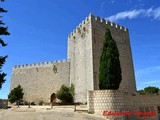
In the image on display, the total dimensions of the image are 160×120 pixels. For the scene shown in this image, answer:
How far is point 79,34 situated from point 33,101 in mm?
13415

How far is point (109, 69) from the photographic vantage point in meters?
14.7

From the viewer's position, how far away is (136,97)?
1669cm

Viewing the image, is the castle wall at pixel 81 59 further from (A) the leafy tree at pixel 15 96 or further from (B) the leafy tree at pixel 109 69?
(A) the leafy tree at pixel 15 96

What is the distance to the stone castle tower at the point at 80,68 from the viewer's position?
66.8ft

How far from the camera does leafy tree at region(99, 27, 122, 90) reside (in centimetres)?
1442

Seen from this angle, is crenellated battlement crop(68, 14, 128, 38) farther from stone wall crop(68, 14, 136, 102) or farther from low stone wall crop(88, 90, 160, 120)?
low stone wall crop(88, 90, 160, 120)

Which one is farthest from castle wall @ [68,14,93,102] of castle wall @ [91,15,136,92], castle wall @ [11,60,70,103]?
castle wall @ [11,60,70,103]

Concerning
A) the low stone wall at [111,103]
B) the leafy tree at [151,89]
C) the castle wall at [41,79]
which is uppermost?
the castle wall at [41,79]

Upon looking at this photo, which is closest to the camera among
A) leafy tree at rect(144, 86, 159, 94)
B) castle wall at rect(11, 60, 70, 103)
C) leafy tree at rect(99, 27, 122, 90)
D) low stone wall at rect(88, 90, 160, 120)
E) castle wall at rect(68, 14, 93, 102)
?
low stone wall at rect(88, 90, 160, 120)

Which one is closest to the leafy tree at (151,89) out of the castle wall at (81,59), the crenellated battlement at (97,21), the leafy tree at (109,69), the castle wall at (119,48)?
the castle wall at (119,48)

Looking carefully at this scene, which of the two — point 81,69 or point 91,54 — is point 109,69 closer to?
point 91,54

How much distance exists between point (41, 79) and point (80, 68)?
30.3 feet

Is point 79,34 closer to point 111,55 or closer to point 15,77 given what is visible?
point 111,55

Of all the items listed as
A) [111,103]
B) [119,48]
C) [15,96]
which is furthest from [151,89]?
[15,96]
